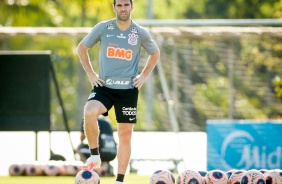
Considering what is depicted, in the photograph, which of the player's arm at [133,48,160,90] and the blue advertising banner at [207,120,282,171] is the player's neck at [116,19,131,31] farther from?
the blue advertising banner at [207,120,282,171]

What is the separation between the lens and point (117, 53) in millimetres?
11680

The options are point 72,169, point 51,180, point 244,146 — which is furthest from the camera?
point 244,146

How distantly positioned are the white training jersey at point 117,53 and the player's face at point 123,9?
170 mm

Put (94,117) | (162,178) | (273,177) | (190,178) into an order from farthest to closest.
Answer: (273,177)
(190,178)
(94,117)
(162,178)

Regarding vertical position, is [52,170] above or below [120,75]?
below

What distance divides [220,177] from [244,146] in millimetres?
4998

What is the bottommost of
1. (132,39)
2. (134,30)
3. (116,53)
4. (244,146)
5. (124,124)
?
(244,146)

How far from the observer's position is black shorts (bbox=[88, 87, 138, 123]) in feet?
38.2

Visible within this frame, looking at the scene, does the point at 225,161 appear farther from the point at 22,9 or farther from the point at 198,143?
the point at 22,9

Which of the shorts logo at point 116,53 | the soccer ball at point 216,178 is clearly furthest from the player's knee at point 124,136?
the soccer ball at point 216,178

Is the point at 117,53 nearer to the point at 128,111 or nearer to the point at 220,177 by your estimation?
the point at 128,111

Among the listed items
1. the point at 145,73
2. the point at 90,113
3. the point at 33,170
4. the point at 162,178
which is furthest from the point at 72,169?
the point at 162,178

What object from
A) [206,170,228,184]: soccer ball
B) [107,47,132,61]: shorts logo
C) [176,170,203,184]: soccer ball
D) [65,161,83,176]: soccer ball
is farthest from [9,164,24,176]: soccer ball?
[206,170,228,184]: soccer ball

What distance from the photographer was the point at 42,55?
17.8m
